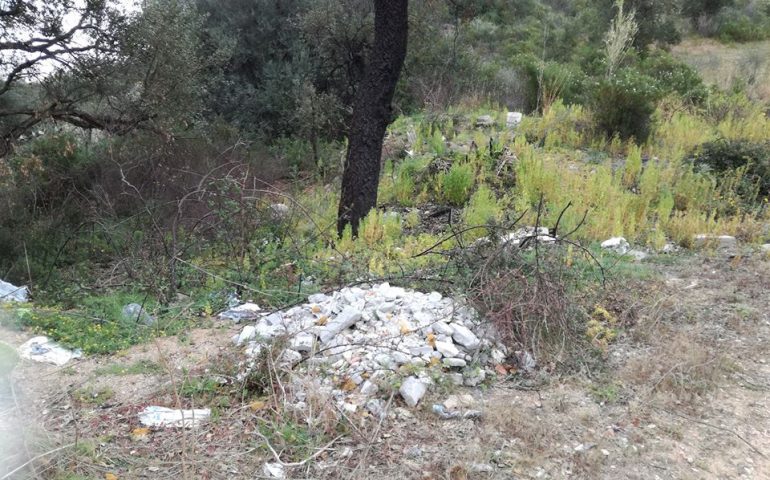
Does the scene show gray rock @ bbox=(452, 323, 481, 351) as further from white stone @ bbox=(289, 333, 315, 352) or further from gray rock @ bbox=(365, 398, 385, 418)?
white stone @ bbox=(289, 333, 315, 352)

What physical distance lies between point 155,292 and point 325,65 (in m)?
9.68

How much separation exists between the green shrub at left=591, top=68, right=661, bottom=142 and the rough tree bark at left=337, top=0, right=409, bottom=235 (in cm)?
416

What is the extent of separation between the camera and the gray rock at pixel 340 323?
396 cm

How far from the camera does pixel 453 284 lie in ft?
14.8

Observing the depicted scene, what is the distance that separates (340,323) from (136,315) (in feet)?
5.80

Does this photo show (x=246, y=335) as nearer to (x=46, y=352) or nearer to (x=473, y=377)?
(x=46, y=352)

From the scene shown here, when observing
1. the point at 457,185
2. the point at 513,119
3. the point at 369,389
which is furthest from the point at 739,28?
the point at 369,389

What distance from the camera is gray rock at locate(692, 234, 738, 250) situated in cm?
600

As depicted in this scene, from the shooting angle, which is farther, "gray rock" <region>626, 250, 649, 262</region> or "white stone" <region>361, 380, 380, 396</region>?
"gray rock" <region>626, 250, 649, 262</region>

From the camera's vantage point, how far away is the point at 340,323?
4.02 meters

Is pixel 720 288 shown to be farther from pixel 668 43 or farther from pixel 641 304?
pixel 668 43

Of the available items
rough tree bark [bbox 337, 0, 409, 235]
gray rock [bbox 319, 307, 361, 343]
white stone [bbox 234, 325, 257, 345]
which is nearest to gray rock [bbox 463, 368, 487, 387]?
gray rock [bbox 319, 307, 361, 343]

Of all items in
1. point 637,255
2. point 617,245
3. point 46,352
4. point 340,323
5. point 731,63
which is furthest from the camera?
point 731,63

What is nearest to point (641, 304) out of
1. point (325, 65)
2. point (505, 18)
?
point (325, 65)
